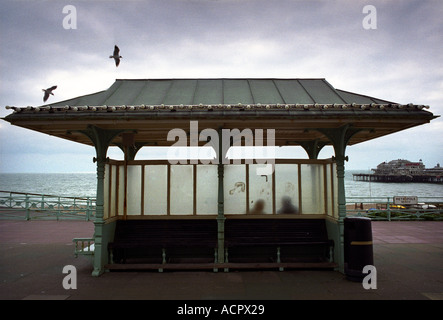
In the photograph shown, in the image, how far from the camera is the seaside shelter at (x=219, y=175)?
19.7 feet

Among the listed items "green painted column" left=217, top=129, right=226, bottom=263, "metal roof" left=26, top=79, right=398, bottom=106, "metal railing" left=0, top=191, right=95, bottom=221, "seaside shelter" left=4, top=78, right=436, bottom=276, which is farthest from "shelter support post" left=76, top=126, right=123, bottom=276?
"metal railing" left=0, top=191, right=95, bottom=221

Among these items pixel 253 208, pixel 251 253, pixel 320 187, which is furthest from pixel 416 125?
pixel 251 253

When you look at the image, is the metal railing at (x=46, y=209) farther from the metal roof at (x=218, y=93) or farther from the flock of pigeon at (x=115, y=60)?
the metal roof at (x=218, y=93)

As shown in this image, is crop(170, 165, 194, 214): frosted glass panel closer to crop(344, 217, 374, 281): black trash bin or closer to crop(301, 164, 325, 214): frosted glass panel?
crop(301, 164, 325, 214): frosted glass panel

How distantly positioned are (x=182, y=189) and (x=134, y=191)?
1.38m

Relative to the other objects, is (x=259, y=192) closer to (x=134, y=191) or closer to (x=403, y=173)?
(x=134, y=191)

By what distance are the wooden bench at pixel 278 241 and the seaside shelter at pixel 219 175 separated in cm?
3

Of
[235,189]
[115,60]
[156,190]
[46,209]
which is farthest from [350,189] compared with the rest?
[115,60]

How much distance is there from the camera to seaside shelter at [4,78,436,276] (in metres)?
6.02

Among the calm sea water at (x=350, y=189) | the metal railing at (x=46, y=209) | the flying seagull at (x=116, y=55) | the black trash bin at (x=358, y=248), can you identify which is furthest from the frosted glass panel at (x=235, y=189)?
the calm sea water at (x=350, y=189)

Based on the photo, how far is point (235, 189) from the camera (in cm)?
750

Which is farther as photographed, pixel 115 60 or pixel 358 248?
pixel 115 60
